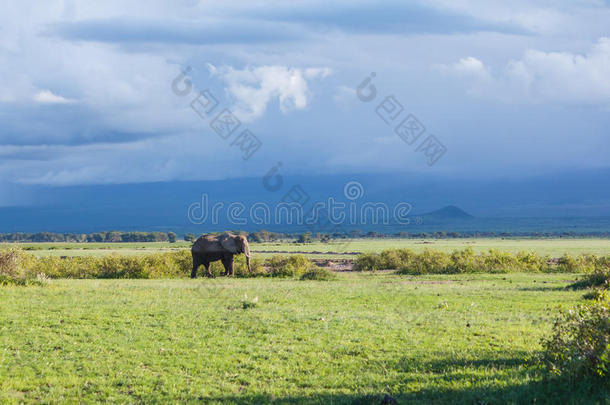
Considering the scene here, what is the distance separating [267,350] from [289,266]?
3023 centimetres

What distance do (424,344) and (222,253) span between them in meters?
27.0

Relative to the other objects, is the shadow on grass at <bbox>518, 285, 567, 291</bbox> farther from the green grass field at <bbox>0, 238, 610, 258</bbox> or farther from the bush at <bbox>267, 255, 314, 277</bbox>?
the green grass field at <bbox>0, 238, 610, 258</bbox>

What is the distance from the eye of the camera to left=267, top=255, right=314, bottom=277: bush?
42.6m

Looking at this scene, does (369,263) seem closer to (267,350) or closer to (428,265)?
A: (428,265)

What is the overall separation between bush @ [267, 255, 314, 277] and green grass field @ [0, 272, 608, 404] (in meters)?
19.7

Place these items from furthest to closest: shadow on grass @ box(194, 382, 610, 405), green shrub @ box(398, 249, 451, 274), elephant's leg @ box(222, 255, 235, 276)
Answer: green shrub @ box(398, 249, 451, 274), elephant's leg @ box(222, 255, 235, 276), shadow on grass @ box(194, 382, 610, 405)

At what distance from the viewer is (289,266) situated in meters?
43.7

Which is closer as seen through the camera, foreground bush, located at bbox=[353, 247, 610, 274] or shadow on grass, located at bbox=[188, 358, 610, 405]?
shadow on grass, located at bbox=[188, 358, 610, 405]

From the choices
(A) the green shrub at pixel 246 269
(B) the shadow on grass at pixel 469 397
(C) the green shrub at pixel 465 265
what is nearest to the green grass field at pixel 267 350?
(B) the shadow on grass at pixel 469 397

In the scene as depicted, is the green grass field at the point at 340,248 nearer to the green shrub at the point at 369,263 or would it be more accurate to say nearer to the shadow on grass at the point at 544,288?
the green shrub at the point at 369,263

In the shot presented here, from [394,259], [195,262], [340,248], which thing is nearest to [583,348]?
[195,262]

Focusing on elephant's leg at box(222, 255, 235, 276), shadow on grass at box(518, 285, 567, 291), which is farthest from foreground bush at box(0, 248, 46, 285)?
shadow on grass at box(518, 285, 567, 291)

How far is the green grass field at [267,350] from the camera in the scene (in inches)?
403

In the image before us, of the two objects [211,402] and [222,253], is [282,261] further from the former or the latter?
[211,402]
